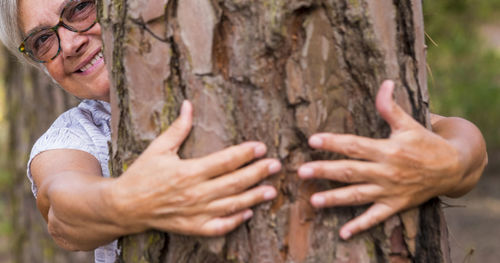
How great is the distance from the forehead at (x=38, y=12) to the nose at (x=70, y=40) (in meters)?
0.06

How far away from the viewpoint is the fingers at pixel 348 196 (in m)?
1.30

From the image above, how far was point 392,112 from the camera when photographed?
1.31 meters

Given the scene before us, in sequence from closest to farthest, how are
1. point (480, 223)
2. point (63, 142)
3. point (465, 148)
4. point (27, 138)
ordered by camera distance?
point (465, 148), point (63, 142), point (27, 138), point (480, 223)

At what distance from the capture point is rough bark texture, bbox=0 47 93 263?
4.21 m

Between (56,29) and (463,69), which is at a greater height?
(56,29)

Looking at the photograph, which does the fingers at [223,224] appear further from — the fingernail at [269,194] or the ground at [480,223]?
the ground at [480,223]

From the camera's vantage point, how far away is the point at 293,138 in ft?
4.45

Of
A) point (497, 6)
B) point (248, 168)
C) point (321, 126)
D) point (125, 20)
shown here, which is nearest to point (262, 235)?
point (248, 168)

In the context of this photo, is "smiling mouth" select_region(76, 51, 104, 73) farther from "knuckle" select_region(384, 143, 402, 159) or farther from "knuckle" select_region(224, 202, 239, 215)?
"knuckle" select_region(384, 143, 402, 159)

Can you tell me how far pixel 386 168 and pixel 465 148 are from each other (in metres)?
0.28

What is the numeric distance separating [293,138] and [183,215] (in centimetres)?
33

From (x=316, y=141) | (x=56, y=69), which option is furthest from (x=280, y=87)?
(x=56, y=69)

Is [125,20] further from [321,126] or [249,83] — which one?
[321,126]

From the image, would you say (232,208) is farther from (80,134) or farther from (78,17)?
(78,17)
